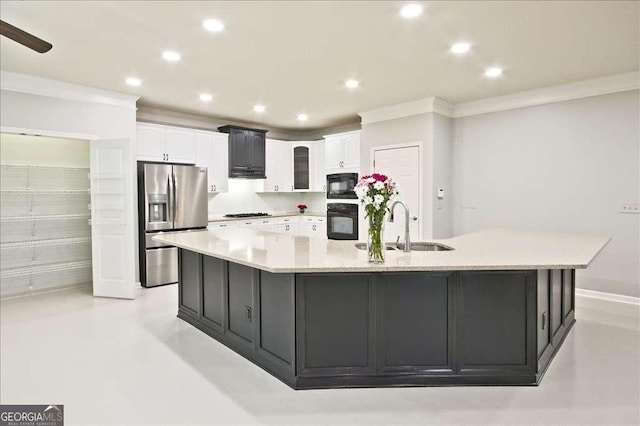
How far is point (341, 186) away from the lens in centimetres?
664

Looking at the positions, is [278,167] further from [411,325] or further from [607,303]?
[607,303]

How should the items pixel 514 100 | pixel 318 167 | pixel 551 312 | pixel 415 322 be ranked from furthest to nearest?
pixel 318 167 → pixel 514 100 → pixel 551 312 → pixel 415 322

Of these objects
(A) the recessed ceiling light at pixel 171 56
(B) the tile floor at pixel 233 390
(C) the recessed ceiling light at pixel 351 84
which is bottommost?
(B) the tile floor at pixel 233 390

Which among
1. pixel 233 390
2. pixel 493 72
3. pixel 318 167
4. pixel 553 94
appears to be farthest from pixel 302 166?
pixel 233 390

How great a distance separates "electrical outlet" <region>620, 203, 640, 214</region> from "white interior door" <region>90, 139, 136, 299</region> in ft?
19.2

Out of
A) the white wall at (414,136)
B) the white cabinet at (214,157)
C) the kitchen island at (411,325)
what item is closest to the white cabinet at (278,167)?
the white cabinet at (214,157)

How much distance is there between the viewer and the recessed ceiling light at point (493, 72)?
4.07 m

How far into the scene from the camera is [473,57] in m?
3.71

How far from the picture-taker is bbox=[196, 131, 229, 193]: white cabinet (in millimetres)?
6156

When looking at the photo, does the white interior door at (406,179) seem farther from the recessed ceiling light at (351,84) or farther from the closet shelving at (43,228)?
the closet shelving at (43,228)

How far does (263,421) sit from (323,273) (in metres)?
0.93

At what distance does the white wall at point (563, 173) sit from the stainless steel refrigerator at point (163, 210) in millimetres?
3971

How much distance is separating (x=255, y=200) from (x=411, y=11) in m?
5.23

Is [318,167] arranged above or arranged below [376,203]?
above
